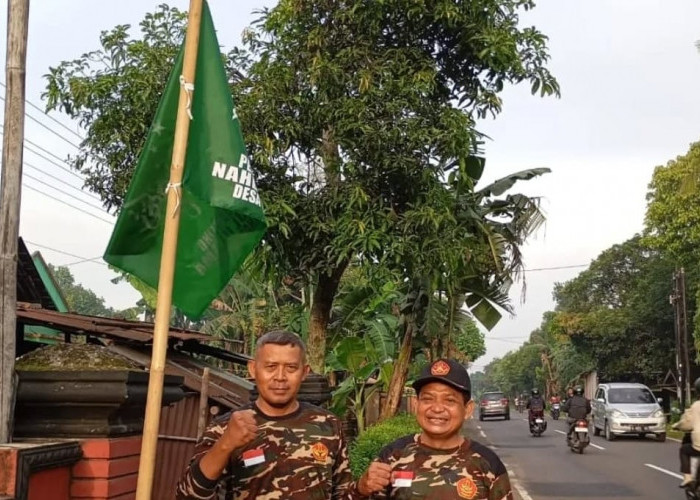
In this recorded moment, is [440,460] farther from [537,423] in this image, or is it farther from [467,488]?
[537,423]

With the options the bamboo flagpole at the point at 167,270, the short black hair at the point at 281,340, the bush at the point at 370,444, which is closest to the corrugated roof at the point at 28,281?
the bush at the point at 370,444

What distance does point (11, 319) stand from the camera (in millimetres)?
3152

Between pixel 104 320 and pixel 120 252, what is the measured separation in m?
4.80

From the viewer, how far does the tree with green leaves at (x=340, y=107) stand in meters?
8.55

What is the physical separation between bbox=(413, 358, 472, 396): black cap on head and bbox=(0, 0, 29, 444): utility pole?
57.9 inches

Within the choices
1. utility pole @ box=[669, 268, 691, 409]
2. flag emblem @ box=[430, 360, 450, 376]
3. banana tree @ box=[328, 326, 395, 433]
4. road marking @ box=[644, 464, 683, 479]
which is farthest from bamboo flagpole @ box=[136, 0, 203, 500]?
utility pole @ box=[669, 268, 691, 409]

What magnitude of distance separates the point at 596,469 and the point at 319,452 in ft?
45.6

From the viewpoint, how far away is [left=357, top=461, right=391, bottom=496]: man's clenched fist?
2859 mm

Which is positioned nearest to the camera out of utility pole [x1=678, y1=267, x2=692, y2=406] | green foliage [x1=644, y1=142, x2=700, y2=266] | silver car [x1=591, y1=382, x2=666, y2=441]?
silver car [x1=591, y1=382, x2=666, y2=441]

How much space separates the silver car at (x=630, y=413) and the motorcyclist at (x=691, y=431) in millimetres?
13150

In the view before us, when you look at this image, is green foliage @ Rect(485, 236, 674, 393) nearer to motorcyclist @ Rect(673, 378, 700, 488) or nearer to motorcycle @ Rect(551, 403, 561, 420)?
motorcycle @ Rect(551, 403, 561, 420)

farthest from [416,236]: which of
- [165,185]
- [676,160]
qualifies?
[676,160]

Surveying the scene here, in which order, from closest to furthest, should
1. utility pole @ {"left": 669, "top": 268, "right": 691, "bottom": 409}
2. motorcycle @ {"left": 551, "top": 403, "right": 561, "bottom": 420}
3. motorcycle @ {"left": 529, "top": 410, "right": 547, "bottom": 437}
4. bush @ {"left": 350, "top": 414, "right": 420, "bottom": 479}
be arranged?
bush @ {"left": 350, "top": 414, "right": 420, "bottom": 479}
motorcycle @ {"left": 529, "top": 410, "right": 547, "bottom": 437}
utility pole @ {"left": 669, "top": 268, "right": 691, "bottom": 409}
motorcycle @ {"left": 551, "top": 403, "right": 561, "bottom": 420}

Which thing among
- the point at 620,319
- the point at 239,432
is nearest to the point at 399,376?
the point at 239,432
